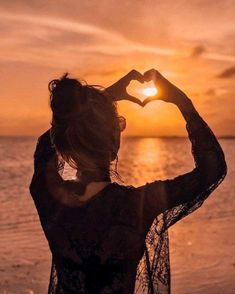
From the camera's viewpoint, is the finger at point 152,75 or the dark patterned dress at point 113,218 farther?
the finger at point 152,75

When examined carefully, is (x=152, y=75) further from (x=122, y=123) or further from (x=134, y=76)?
(x=122, y=123)

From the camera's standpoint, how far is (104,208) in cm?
212

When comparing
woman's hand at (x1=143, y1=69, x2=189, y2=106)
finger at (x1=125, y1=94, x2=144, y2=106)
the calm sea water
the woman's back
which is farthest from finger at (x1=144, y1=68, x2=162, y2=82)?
the calm sea water

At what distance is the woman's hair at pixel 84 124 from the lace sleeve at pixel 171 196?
0.21m

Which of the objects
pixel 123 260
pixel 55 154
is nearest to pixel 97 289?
pixel 123 260

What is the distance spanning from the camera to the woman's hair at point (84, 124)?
2086 millimetres

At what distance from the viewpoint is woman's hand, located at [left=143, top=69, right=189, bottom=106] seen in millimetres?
2275

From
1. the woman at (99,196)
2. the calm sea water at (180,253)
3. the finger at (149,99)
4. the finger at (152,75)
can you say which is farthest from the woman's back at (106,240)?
the calm sea water at (180,253)

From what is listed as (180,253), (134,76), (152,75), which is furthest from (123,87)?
(180,253)

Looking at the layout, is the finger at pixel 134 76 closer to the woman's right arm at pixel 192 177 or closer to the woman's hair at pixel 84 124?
the woman's right arm at pixel 192 177

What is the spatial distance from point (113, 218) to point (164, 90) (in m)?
0.59

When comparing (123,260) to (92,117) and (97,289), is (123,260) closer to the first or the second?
(97,289)

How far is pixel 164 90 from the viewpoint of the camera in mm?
2293

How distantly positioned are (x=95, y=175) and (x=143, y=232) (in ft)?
0.98
